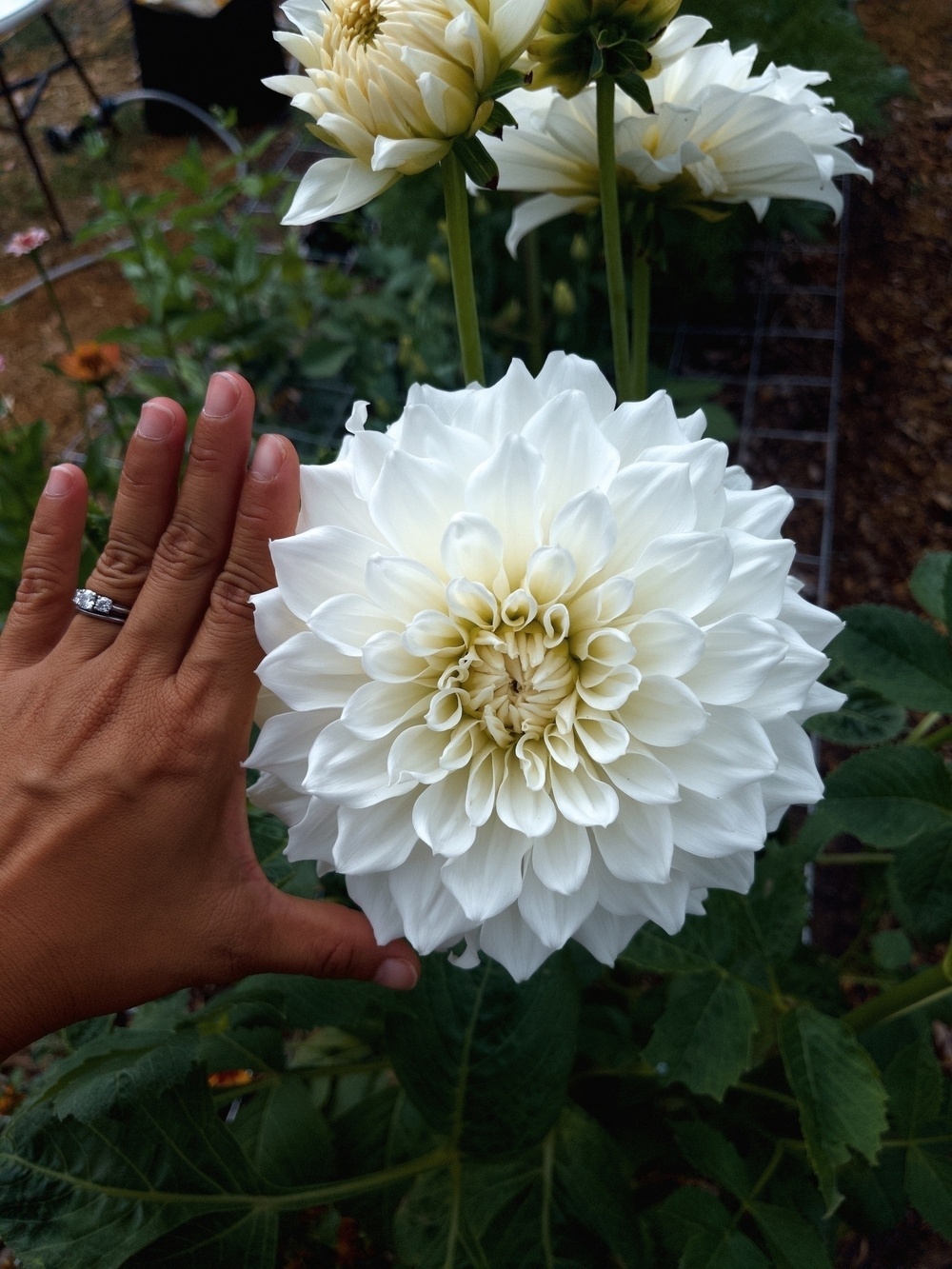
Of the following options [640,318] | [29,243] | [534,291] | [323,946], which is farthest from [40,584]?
[534,291]

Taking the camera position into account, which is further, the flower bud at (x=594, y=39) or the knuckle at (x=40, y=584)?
the knuckle at (x=40, y=584)

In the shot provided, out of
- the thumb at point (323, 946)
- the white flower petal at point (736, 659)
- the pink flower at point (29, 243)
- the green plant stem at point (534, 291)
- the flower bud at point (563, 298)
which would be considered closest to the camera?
the white flower petal at point (736, 659)

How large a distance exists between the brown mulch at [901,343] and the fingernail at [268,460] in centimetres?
216

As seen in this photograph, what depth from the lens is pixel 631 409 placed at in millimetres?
774

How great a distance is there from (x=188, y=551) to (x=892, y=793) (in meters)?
0.80

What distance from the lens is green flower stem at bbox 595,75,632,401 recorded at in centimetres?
81

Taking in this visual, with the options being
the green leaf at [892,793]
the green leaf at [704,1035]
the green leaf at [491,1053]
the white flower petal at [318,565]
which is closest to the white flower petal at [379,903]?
the white flower petal at [318,565]

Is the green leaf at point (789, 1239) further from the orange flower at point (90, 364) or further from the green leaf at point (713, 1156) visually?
the orange flower at point (90, 364)

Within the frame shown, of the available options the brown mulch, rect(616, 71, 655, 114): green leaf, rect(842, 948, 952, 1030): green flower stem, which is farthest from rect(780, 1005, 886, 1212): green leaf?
the brown mulch

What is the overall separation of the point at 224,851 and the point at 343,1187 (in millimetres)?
462

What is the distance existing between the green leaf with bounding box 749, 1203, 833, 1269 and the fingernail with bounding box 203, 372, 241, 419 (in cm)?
100

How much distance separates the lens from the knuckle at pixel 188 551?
887mm

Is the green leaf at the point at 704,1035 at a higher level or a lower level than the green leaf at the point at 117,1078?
lower

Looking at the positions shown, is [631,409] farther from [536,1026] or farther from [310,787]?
[536,1026]
